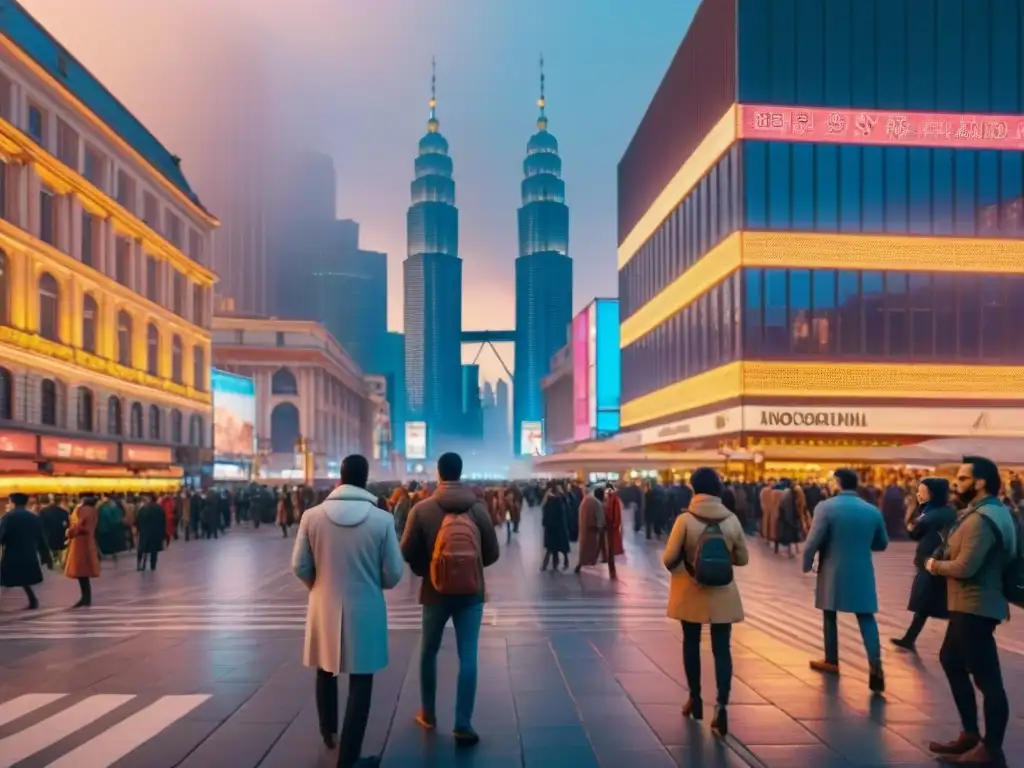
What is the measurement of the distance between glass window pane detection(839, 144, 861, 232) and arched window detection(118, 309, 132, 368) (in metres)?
34.1

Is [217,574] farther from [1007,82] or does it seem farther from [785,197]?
[1007,82]

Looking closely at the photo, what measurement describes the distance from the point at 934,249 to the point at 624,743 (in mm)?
40264

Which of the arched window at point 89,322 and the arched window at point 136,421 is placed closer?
the arched window at point 89,322

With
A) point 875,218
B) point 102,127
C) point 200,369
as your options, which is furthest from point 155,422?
point 875,218

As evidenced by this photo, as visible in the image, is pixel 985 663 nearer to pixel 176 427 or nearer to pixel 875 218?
pixel 875 218

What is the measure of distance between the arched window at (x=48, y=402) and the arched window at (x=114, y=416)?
5.06 metres

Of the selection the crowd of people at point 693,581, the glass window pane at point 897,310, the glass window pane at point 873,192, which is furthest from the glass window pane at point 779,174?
the crowd of people at point 693,581

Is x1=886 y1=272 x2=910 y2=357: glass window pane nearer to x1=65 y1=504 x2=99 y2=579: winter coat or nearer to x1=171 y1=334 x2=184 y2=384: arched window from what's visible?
x1=65 y1=504 x2=99 y2=579: winter coat

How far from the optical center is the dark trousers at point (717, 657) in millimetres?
6586

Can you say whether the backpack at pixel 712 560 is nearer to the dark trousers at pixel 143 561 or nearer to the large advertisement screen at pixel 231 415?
the dark trousers at pixel 143 561

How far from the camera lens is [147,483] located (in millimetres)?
41312

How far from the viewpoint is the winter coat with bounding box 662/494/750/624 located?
6625 millimetres

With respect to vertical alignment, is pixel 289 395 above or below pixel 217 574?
above

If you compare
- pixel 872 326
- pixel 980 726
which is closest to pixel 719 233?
pixel 872 326
